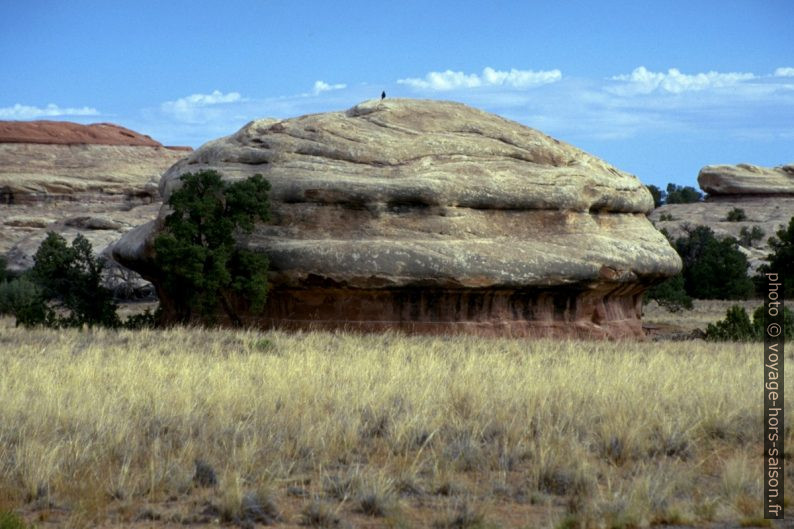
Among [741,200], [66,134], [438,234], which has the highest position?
[66,134]

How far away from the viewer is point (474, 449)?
29.2 feet

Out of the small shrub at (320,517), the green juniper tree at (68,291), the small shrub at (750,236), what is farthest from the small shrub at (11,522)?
the small shrub at (750,236)

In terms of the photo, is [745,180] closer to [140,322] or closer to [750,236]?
[750,236]

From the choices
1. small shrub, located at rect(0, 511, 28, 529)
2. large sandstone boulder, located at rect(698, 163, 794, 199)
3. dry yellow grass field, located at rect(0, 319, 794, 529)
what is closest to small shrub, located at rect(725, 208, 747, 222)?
large sandstone boulder, located at rect(698, 163, 794, 199)

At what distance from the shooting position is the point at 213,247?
20.7 metres

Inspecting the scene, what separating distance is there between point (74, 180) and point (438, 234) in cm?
5541

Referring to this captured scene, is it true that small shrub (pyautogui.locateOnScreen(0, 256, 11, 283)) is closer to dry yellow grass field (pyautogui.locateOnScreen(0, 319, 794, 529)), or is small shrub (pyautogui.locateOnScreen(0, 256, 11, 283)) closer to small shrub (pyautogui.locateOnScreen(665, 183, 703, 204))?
dry yellow grass field (pyautogui.locateOnScreen(0, 319, 794, 529))

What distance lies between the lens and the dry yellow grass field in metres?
7.55

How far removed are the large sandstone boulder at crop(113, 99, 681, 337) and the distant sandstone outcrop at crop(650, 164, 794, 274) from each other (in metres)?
42.7

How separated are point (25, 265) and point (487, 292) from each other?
2975cm

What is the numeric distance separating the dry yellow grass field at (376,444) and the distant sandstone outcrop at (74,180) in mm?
36421

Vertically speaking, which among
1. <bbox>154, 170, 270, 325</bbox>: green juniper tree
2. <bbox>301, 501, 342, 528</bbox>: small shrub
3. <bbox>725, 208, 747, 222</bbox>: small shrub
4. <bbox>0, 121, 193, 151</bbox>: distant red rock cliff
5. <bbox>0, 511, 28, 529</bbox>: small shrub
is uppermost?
<bbox>0, 121, 193, 151</bbox>: distant red rock cliff

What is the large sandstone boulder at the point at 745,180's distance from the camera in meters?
73.1

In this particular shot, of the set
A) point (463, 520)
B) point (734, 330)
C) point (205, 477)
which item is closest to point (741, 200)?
point (734, 330)
